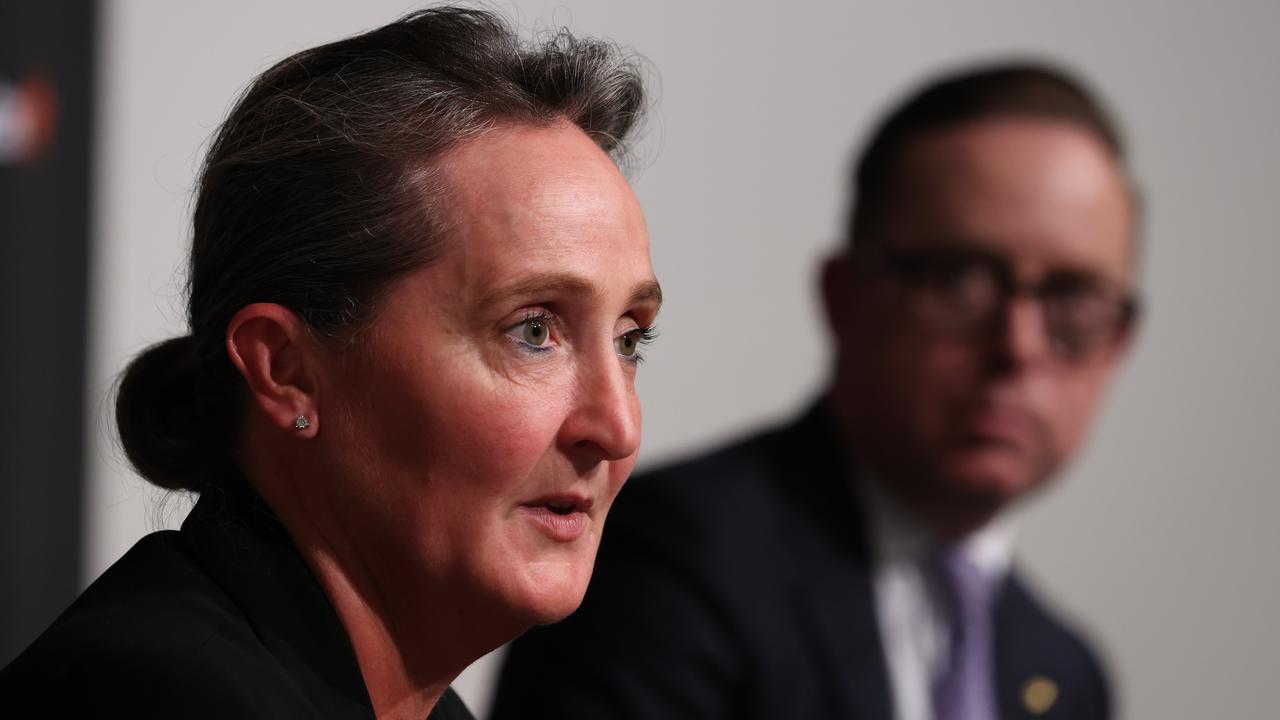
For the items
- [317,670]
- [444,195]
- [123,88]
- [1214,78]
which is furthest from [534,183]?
[1214,78]

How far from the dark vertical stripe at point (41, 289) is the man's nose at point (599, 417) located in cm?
155

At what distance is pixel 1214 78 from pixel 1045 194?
3.34 ft

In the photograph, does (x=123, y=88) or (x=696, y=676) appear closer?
(x=696, y=676)

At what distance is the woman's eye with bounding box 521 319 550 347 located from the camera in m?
0.74

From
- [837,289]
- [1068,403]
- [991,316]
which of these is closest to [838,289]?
[837,289]

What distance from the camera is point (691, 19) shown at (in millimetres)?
2355

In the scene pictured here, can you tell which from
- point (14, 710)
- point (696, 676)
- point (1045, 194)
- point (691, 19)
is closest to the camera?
point (14, 710)

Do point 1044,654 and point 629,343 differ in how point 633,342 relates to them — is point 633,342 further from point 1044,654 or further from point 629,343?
point 1044,654

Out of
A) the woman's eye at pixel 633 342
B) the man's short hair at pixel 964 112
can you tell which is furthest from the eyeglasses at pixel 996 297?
the woman's eye at pixel 633 342

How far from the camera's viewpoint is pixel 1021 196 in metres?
1.73

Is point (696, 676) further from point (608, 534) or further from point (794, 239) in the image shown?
point (794, 239)

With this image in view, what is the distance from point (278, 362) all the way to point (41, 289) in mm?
1495

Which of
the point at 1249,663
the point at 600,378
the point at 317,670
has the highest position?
the point at 600,378

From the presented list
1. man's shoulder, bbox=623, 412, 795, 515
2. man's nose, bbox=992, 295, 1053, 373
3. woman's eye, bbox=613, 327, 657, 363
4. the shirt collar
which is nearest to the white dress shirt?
the shirt collar
